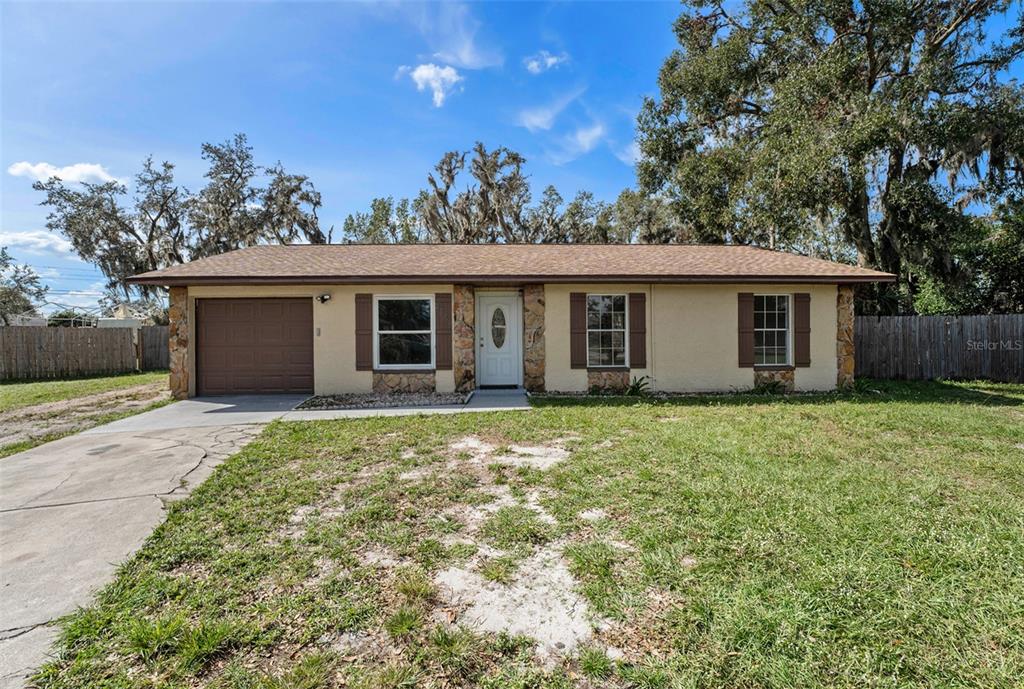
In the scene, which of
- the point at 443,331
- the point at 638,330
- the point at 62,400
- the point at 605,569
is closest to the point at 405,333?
the point at 443,331

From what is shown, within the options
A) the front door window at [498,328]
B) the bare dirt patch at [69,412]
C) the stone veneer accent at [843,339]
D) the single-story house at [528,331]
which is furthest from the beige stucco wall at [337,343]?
the stone veneer accent at [843,339]

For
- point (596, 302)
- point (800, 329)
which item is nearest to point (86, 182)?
point (596, 302)

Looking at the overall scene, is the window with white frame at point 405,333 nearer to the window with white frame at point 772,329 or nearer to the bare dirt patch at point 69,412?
the bare dirt patch at point 69,412

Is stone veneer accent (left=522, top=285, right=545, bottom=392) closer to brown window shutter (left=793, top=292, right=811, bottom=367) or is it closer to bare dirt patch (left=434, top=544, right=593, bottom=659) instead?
brown window shutter (left=793, top=292, right=811, bottom=367)

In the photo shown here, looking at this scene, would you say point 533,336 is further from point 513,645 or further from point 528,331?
point 513,645

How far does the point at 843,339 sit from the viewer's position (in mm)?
9578

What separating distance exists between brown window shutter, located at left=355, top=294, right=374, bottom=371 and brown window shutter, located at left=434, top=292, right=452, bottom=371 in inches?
51.5

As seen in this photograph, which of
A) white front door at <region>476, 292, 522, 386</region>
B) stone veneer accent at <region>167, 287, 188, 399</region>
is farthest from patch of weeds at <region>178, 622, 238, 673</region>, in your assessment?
stone veneer accent at <region>167, 287, 188, 399</region>

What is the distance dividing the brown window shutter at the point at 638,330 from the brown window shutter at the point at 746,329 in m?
2.01

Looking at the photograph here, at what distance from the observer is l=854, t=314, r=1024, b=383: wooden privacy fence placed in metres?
11.0

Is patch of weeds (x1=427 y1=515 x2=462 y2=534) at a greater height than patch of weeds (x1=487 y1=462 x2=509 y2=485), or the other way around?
patch of weeds (x1=487 y1=462 x2=509 y2=485)

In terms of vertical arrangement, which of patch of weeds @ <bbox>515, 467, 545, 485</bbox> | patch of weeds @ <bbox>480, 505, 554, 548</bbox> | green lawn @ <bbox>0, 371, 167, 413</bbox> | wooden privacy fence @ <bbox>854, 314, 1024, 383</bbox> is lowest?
patch of weeds @ <bbox>480, 505, 554, 548</bbox>

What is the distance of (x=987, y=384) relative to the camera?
10562 millimetres

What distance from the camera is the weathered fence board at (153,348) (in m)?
14.4
